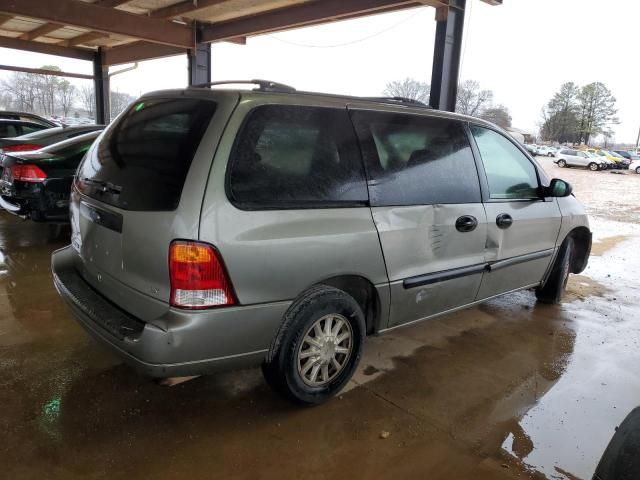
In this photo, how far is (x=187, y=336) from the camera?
214 cm

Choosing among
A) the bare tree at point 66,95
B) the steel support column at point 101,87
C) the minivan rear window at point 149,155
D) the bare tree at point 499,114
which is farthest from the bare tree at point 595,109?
the minivan rear window at point 149,155

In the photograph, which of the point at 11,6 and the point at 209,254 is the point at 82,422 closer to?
the point at 209,254

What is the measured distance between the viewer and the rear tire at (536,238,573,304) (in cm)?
441

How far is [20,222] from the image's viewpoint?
695 cm

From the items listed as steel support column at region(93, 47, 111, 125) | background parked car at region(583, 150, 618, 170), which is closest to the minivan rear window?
steel support column at region(93, 47, 111, 125)

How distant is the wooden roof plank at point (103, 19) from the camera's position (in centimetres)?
873

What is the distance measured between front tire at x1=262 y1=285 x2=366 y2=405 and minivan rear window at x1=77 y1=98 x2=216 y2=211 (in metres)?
0.84

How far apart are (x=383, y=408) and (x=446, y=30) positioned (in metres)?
6.47

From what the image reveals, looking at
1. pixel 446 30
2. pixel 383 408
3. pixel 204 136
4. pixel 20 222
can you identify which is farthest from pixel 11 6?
pixel 383 408

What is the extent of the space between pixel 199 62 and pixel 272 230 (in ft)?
33.9

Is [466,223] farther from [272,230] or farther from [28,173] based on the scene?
[28,173]

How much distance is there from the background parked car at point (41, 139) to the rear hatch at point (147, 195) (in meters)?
4.58

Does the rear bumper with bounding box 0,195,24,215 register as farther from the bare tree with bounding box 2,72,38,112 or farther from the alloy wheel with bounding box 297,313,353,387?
the bare tree with bounding box 2,72,38,112

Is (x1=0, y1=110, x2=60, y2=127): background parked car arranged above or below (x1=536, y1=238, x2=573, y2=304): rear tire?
above
